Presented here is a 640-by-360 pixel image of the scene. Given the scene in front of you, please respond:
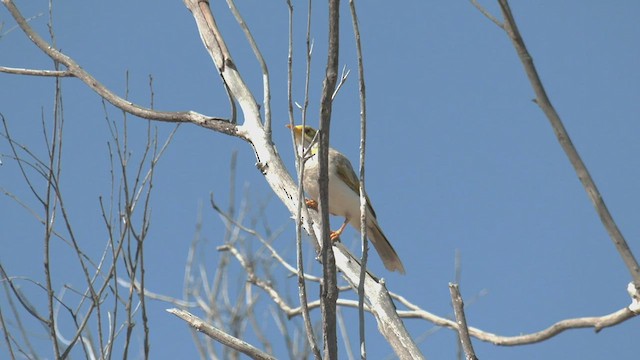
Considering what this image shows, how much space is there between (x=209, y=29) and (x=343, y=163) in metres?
2.54

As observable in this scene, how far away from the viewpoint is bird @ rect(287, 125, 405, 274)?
20.0 feet

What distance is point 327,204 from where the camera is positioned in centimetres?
230

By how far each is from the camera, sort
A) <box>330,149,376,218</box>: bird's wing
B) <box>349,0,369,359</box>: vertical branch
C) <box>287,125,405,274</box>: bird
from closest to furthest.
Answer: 1. <box>349,0,369,359</box>: vertical branch
2. <box>287,125,405,274</box>: bird
3. <box>330,149,376,218</box>: bird's wing

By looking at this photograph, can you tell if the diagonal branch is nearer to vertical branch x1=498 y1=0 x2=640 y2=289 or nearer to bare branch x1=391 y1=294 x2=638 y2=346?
bare branch x1=391 y1=294 x2=638 y2=346

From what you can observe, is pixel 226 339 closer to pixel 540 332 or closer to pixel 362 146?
pixel 362 146

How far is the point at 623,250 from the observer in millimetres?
1595

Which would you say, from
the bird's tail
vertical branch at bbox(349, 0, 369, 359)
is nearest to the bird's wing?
the bird's tail

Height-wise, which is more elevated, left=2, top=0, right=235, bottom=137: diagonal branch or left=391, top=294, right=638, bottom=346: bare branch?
left=2, top=0, right=235, bottom=137: diagonal branch

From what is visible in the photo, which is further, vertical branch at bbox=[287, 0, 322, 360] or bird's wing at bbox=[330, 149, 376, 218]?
bird's wing at bbox=[330, 149, 376, 218]

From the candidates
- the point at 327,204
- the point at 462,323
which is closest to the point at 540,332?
the point at 462,323

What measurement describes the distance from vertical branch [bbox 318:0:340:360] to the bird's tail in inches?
151

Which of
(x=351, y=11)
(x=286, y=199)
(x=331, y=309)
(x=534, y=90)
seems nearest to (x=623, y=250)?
(x=534, y=90)

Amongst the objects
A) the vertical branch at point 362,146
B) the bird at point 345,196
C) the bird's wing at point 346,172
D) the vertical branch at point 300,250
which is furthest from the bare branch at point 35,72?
the bird's wing at point 346,172

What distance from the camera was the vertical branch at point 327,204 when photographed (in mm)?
2279
